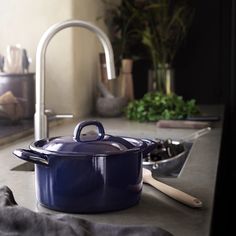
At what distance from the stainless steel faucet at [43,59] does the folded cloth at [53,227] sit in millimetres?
523

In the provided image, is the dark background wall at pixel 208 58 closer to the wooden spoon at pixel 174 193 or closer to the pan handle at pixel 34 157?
the wooden spoon at pixel 174 193

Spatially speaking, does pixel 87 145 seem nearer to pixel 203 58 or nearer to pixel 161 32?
pixel 161 32

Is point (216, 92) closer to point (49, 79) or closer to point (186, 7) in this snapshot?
point (186, 7)

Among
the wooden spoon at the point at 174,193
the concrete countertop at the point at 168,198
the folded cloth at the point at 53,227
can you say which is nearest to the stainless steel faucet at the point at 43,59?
the concrete countertop at the point at 168,198

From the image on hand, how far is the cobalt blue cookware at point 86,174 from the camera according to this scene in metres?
0.83

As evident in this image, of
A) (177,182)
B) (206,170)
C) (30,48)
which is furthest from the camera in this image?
(30,48)

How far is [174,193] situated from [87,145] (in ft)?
0.63

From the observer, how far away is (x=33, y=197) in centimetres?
96

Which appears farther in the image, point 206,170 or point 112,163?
point 206,170

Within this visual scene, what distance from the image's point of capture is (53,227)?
71 cm

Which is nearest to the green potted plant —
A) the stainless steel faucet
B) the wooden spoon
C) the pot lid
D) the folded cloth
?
the stainless steel faucet

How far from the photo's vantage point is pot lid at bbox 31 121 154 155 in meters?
0.86

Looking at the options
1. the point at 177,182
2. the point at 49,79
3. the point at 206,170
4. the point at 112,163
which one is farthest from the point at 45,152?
the point at 49,79

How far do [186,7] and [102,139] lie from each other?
202cm
